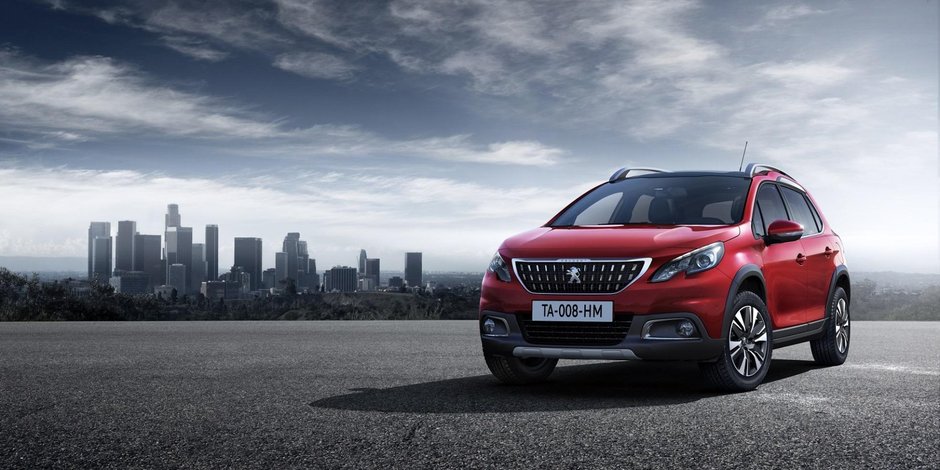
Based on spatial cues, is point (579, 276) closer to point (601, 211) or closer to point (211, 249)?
point (601, 211)

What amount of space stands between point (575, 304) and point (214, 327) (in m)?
10.8

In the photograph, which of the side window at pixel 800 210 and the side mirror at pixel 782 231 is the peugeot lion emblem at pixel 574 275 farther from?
the side window at pixel 800 210

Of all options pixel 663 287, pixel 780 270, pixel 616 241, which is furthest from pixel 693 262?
pixel 780 270

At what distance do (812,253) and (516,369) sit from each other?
329 cm

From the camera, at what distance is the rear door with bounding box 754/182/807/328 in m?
7.72

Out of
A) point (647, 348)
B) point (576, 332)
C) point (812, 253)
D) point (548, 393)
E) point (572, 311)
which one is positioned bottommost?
point (548, 393)

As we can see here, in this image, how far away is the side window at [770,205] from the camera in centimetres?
815

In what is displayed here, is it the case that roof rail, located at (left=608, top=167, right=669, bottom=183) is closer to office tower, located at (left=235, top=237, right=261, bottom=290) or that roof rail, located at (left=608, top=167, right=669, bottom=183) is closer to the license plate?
the license plate

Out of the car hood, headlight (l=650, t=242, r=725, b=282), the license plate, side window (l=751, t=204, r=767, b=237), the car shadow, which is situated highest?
side window (l=751, t=204, r=767, b=237)

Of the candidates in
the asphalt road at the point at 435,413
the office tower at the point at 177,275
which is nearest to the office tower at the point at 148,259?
the office tower at the point at 177,275

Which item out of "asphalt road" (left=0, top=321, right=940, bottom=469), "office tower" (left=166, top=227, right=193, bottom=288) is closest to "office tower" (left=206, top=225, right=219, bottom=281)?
"office tower" (left=166, top=227, right=193, bottom=288)

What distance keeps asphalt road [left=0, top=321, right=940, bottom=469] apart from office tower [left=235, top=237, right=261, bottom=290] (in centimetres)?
7652

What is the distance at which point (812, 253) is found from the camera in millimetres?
8766

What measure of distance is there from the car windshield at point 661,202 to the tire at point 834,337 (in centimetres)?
197
